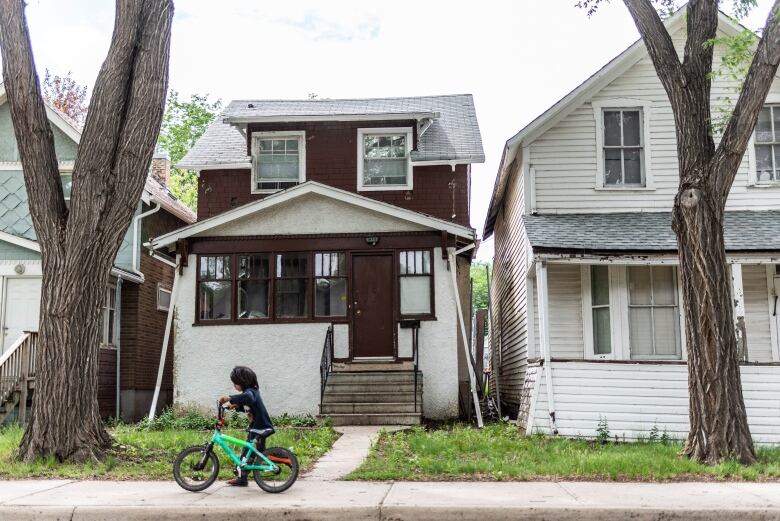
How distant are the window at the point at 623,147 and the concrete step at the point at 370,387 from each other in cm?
521

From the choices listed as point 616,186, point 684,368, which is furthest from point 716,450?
point 616,186

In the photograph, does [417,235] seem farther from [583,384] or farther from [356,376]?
[583,384]

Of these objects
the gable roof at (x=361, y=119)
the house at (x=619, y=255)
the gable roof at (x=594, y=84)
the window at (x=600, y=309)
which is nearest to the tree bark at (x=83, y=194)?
the house at (x=619, y=255)

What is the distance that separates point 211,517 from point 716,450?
590cm

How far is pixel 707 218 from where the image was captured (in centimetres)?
1038

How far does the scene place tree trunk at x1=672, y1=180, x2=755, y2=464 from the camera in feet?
32.9

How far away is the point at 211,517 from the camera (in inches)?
293

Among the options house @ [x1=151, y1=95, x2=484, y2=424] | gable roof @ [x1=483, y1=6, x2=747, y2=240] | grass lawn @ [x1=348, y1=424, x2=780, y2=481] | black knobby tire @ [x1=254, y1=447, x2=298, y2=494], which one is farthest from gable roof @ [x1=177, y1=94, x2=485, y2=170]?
black knobby tire @ [x1=254, y1=447, x2=298, y2=494]

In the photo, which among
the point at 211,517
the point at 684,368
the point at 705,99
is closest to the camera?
the point at 211,517

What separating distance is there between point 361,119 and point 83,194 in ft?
30.0

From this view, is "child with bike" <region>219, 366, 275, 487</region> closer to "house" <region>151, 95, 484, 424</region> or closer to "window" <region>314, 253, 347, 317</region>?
"house" <region>151, 95, 484, 424</region>

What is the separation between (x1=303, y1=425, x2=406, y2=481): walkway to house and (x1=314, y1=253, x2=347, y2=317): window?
116 inches

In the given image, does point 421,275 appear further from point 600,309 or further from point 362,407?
point 600,309

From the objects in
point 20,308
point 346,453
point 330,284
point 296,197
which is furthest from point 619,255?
point 20,308
